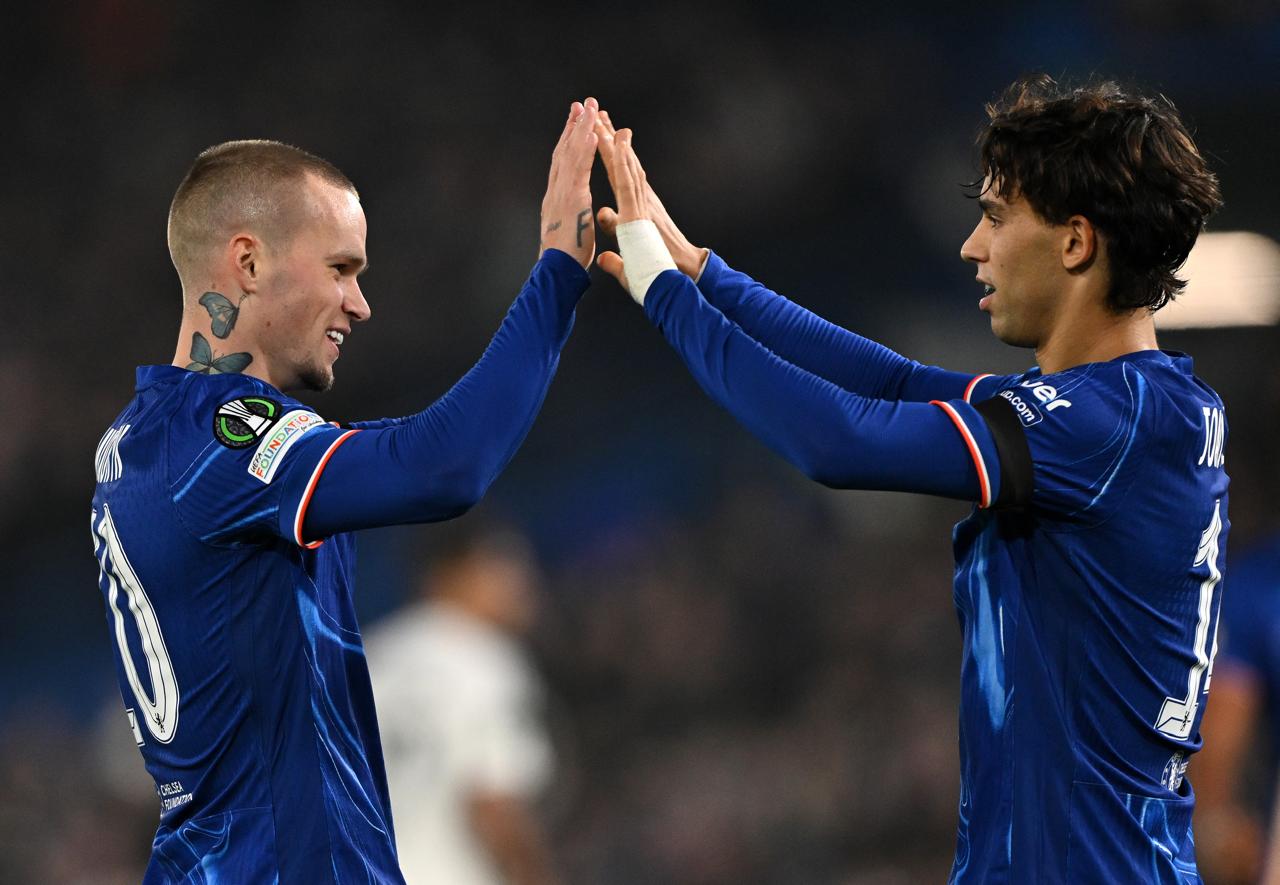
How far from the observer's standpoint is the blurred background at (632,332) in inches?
285

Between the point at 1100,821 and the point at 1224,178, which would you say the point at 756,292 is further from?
the point at 1224,178

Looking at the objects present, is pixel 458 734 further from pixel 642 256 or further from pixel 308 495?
pixel 308 495

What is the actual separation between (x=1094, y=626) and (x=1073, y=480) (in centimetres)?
25

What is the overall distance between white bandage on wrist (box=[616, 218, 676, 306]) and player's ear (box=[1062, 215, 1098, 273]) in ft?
2.35

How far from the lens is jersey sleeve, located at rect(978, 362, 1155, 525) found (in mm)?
2203

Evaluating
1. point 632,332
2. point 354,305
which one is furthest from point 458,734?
point 632,332

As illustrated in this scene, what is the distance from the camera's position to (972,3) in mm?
8320

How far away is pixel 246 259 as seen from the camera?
254cm

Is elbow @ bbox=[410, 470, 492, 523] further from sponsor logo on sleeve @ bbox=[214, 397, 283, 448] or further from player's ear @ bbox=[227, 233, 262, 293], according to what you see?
player's ear @ bbox=[227, 233, 262, 293]

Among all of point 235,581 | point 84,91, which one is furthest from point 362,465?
point 84,91

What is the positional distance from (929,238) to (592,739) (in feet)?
11.4

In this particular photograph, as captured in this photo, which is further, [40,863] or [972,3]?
[972,3]

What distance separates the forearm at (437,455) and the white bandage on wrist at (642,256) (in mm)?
332

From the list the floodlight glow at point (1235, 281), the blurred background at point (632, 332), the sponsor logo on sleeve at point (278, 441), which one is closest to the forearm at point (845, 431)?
the sponsor logo on sleeve at point (278, 441)
